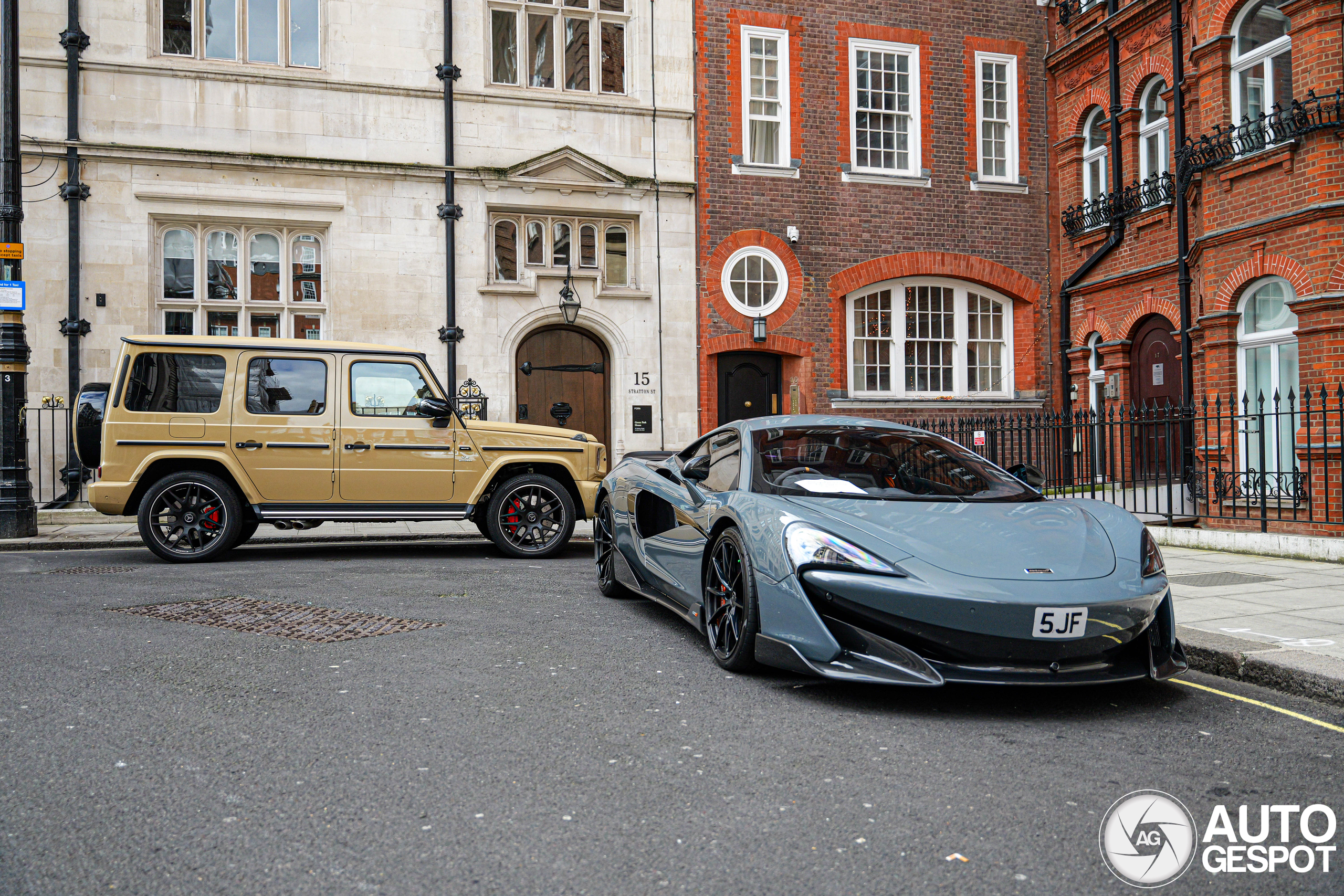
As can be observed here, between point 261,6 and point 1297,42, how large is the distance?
13890 mm

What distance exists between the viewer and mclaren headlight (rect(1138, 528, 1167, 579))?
4.50 meters

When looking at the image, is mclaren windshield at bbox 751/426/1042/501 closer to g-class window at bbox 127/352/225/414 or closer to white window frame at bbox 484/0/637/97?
g-class window at bbox 127/352/225/414

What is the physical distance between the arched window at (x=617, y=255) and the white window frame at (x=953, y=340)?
12.6ft

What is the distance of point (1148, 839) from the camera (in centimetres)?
293

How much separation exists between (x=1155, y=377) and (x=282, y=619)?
13.5 meters

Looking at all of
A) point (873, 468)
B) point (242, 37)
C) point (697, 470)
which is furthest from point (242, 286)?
point (873, 468)

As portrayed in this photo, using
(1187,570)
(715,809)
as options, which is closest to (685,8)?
(1187,570)

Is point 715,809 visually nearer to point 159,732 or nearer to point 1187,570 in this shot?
point 159,732

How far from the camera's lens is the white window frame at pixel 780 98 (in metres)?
16.8

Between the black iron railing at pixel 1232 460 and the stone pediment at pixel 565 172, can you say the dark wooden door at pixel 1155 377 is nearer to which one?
the black iron railing at pixel 1232 460

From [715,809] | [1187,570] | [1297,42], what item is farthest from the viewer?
[1297,42]

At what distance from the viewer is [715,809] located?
10.1 feet

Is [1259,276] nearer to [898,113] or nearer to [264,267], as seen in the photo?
[898,113]

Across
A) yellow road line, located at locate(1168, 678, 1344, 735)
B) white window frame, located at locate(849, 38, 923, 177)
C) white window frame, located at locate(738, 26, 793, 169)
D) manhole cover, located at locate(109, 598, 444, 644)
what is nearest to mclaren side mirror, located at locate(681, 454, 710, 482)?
manhole cover, located at locate(109, 598, 444, 644)
